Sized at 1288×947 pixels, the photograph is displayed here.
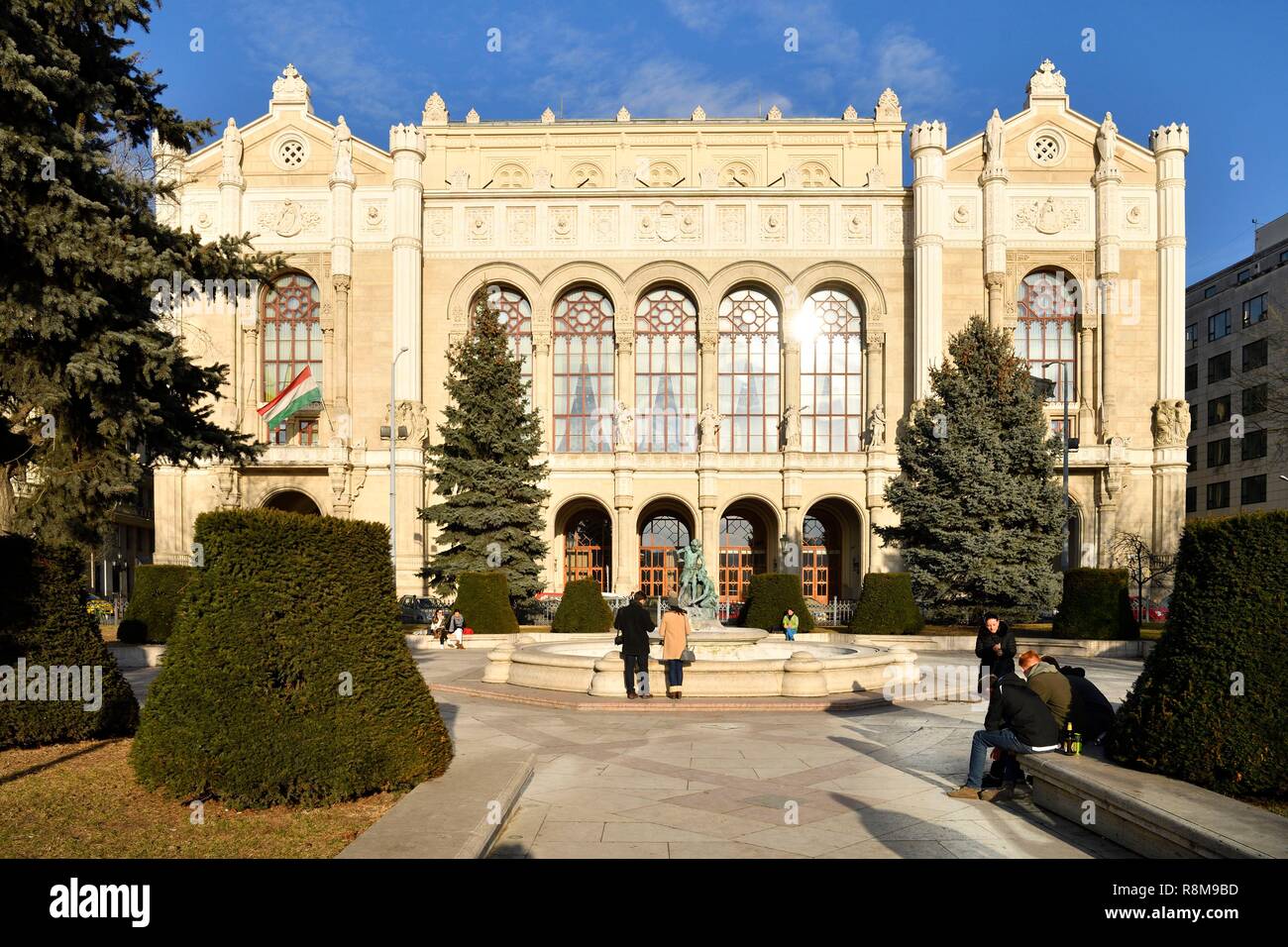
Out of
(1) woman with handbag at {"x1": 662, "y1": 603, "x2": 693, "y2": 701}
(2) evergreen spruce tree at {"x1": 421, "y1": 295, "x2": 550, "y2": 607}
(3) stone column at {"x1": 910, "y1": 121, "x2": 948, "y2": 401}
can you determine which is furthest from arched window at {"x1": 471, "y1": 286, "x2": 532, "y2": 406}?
(1) woman with handbag at {"x1": 662, "y1": 603, "x2": 693, "y2": 701}

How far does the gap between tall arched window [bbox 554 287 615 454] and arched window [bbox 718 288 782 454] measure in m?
5.53

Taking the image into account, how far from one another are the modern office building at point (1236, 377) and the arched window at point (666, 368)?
3229 centimetres

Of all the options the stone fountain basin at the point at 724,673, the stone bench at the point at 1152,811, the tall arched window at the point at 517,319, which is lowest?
the stone fountain basin at the point at 724,673

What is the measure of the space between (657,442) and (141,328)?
3004cm

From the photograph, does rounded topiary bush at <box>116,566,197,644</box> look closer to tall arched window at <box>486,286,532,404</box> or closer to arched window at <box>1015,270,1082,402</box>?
tall arched window at <box>486,286,532,404</box>

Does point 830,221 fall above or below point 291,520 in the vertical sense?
above

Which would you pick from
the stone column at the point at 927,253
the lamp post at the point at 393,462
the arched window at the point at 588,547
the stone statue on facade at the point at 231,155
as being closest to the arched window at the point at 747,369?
the stone column at the point at 927,253

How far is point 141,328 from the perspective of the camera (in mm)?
14016

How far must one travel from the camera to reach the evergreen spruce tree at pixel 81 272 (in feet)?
41.8

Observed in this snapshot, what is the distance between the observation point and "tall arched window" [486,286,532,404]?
42.8 m

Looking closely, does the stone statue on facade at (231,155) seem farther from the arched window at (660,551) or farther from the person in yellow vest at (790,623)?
the person in yellow vest at (790,623)
